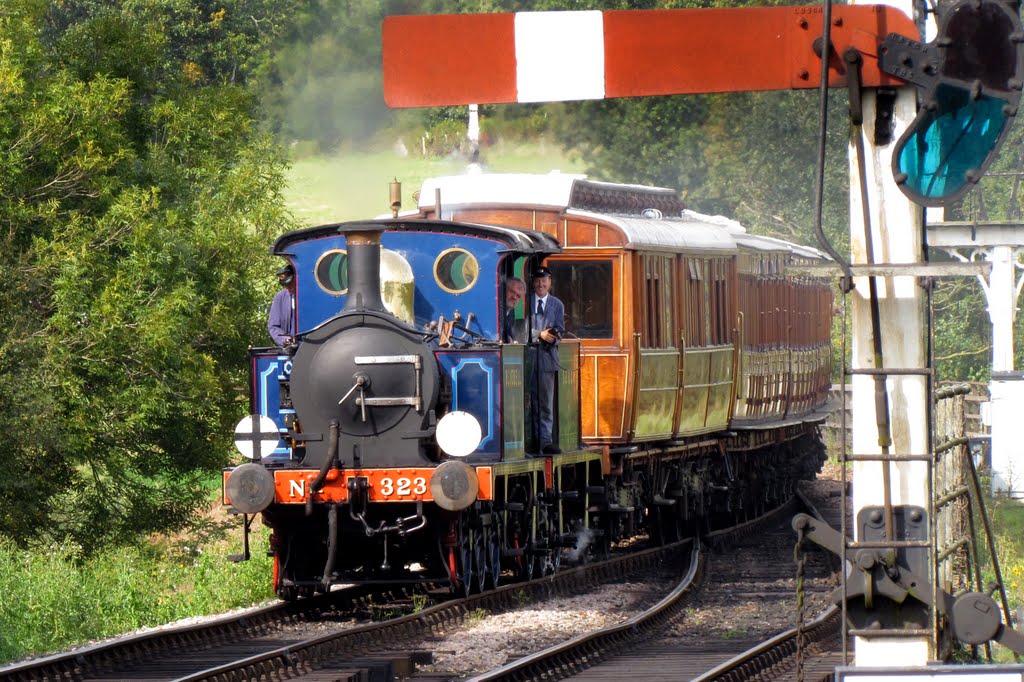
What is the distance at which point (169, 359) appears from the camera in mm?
20375

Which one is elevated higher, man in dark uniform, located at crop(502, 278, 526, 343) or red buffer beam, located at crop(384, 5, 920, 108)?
red buffer beam, located at crop(384, 5, 920, 108)

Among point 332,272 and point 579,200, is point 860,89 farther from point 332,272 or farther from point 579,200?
point 579,200

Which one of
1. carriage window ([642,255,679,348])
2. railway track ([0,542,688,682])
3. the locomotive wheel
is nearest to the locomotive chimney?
the locomotive wheel

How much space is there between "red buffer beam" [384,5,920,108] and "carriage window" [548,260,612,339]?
965cm

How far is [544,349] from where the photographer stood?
515 inches

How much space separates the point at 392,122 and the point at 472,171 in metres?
17.9

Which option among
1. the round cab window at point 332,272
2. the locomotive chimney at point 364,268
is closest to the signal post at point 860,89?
the locomotive chimney at point 364,268

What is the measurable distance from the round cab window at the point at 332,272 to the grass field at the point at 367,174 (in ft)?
88.2

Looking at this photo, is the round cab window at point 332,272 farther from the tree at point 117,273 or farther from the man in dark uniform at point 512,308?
the tree at point 117,273

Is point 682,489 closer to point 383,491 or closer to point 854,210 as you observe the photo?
point 383,491

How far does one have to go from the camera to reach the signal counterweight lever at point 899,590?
5.32 m

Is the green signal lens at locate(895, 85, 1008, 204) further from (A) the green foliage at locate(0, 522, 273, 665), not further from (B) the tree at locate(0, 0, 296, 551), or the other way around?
(B) the tree at locate(0, 0, 296, 551)

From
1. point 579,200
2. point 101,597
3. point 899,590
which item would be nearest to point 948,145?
point 899,590

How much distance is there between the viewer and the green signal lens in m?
5.12
